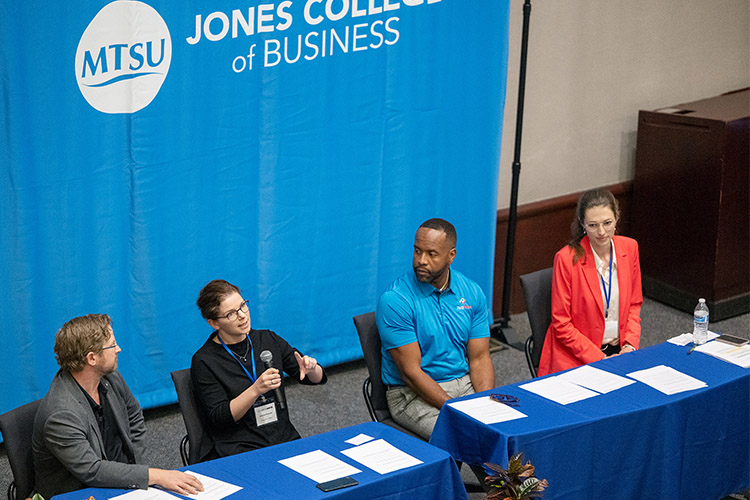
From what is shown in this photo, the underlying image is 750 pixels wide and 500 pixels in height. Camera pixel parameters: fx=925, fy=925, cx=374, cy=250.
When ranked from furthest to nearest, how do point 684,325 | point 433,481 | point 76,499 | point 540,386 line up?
point 684,325
point 540,386
point 433,481
point 76,499

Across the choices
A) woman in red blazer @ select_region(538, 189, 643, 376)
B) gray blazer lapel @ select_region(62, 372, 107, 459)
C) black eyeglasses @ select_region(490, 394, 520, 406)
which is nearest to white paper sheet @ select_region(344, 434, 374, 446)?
black eyeglasses @ select_region(490, 394, 520, 406)

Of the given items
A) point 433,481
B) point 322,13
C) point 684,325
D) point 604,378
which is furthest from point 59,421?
point 684,325

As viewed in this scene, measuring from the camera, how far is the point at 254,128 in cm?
480

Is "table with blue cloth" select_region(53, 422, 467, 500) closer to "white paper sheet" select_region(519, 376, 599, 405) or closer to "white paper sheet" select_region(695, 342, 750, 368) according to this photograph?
"white paper sheet" select_region(519, 376, 599, 405)

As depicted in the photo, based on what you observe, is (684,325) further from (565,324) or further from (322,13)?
(322,13)

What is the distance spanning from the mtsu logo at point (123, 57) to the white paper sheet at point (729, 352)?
282 cm

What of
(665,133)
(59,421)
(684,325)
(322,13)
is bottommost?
(684,325)

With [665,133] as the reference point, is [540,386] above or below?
below

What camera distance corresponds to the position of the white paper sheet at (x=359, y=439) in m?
3.27

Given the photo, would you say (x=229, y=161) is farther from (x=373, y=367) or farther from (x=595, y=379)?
(x=595, y=379)

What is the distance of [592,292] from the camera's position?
14.1 ft

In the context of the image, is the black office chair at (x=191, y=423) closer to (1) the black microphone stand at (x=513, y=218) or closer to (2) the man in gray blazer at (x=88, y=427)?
(2) the man in gray blazer at (x=88, y=427)

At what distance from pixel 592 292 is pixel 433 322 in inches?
33.6

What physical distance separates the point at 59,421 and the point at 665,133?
475 cm
